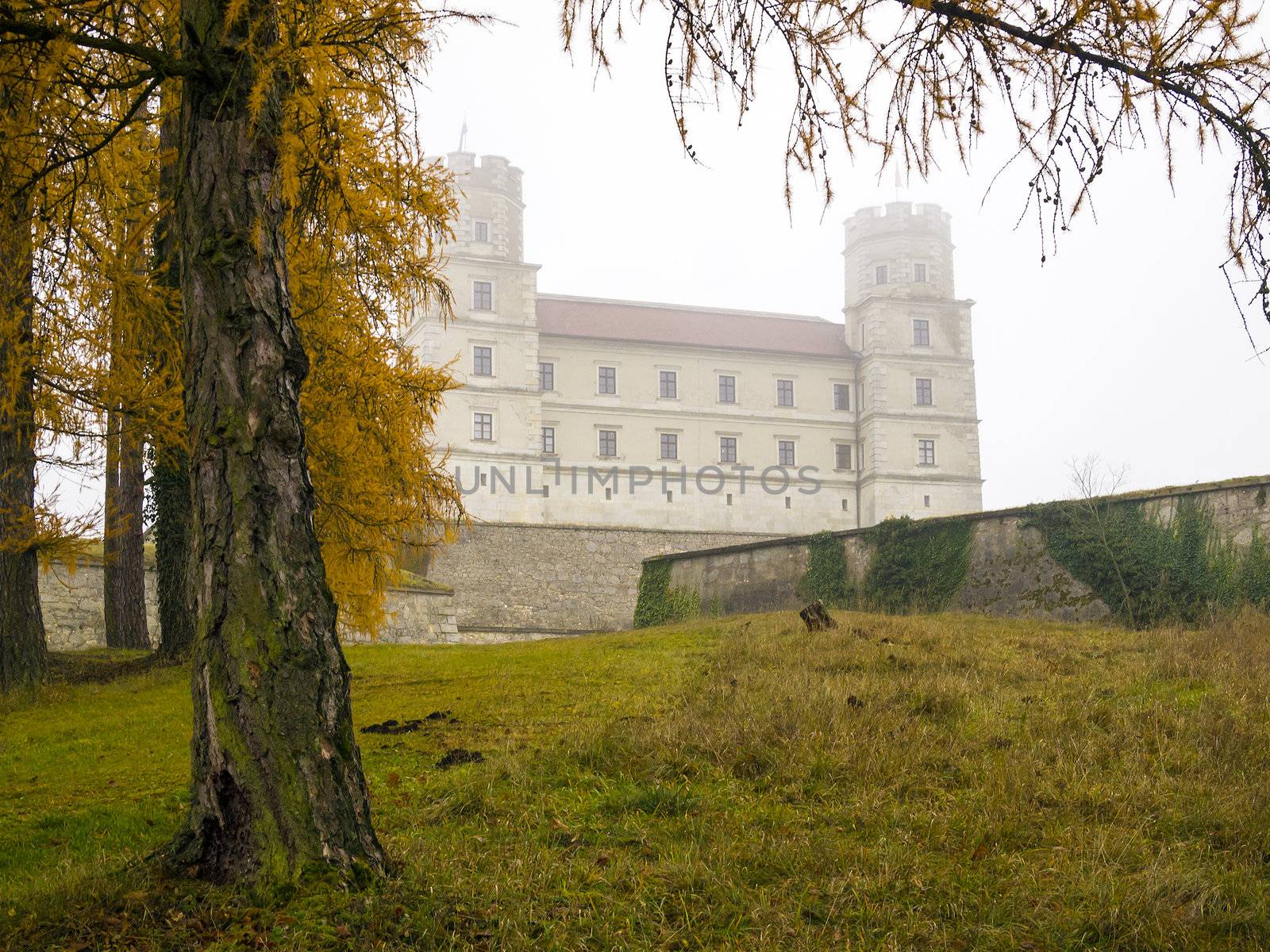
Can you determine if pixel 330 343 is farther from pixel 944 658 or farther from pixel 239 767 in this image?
pixel 239 767

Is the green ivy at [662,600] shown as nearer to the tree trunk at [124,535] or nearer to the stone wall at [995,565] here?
the stone wall at [995,565]

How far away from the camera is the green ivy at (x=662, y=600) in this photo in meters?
23.4

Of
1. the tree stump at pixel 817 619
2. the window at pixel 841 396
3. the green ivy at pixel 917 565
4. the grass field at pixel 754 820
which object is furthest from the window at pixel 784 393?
the grass field at pixel 754 820

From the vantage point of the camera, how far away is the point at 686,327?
170 ft

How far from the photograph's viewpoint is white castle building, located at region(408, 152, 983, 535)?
46125 mm

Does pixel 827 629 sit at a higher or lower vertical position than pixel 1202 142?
lower

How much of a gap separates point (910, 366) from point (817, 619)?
4092 cm

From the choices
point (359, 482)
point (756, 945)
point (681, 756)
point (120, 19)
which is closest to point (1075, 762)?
point (681, 756)

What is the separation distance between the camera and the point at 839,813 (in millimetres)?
5168

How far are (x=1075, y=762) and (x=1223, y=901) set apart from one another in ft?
5.80

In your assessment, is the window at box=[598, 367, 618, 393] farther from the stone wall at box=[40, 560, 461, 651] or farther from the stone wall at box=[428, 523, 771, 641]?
the stone wall at box=[40, 560, 461, 651]

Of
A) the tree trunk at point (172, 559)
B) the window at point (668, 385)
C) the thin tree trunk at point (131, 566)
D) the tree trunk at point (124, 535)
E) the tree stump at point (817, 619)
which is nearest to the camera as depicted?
the tree trunk at point (124, 535)

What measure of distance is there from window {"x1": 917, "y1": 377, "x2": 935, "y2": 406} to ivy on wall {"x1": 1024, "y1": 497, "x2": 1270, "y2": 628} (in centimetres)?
3383

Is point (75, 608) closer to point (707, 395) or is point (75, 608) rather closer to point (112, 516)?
point (112, 516)
